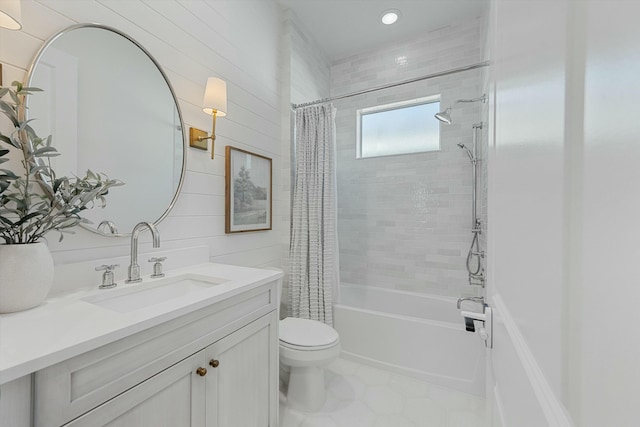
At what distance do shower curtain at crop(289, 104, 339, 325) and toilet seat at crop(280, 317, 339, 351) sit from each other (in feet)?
1.00

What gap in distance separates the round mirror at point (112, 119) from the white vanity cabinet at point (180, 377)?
0.63 m

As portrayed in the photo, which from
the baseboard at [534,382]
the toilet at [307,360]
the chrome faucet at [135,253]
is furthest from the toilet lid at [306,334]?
the baseboard at [534,382]

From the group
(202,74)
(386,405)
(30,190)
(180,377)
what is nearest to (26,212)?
(30,190)

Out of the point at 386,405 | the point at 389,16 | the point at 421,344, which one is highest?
the point at 389,16

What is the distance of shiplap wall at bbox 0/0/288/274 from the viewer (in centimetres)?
104

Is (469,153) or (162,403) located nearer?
(162,403)

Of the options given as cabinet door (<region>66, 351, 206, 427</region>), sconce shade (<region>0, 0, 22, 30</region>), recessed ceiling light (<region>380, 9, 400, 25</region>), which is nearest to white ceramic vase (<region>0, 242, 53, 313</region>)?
cabinet door (<region>66, 351, 206, 427</region>)

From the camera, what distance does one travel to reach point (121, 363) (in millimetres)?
747

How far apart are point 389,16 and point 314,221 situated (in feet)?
6.49

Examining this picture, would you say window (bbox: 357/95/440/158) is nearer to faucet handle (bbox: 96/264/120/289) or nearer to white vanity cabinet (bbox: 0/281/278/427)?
white vanity cabinet (bbox: 0/281/278/427)

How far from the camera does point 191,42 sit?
158 cm

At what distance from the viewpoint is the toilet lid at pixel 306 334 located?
65.4 inches

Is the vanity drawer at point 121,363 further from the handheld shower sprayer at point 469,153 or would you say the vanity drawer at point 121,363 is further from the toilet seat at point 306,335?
the handheld shower sprayer at point 469,153

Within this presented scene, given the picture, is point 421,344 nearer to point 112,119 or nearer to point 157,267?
point 157,267
